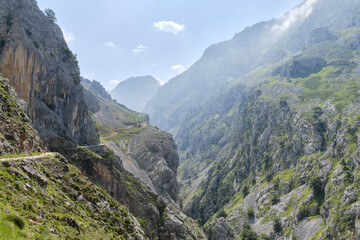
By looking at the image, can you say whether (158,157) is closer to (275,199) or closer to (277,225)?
(277,225)

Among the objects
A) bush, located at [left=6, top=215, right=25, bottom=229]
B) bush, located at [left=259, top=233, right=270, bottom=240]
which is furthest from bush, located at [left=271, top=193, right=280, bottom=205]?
bush, located at [left=6, top=215, right=25, bottom=229]

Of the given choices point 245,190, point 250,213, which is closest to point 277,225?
point 250,213

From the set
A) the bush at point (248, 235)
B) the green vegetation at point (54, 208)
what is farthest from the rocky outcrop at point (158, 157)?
the green vegetation at point (54, 208)

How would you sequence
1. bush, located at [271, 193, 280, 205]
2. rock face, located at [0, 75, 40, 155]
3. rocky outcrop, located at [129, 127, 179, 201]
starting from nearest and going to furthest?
rock face, located at [0, 75, 40, 155] < rocky outcrop, located at [129, 127, 179, 201] < bush, located at [271, 193, 280, 205]

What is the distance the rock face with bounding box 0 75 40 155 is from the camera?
34.4 metres

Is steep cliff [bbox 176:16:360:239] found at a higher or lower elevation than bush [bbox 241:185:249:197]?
higher

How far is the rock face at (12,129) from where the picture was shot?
3444cm

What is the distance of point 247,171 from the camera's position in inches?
7731

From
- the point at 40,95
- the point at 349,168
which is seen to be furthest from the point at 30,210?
the point at 349,168

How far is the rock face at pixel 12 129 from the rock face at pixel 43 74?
2605 centimetres

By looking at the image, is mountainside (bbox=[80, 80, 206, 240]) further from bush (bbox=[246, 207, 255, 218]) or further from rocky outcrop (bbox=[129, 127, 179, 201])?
bush (bbox=[246, 207, 255, 218])

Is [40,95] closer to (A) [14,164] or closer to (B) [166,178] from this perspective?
(A) [14,164]

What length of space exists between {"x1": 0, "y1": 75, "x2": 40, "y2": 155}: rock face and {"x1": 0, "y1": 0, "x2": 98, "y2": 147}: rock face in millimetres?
26054

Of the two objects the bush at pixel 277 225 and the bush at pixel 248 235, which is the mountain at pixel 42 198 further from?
the bush at pixel 277 225
